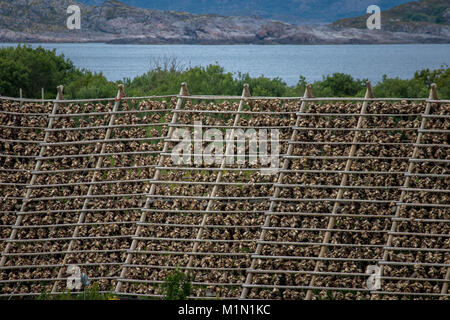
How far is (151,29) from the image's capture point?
93375mm

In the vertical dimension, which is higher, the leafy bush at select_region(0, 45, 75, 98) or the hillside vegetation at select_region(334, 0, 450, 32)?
the hillside vegetation at select_region(334, 0, 450, 32)

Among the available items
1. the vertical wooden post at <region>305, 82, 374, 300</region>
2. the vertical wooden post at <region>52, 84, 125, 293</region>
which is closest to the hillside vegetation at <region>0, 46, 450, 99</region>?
the vertical wooden post at <region>52, 84, 125, 293</region>

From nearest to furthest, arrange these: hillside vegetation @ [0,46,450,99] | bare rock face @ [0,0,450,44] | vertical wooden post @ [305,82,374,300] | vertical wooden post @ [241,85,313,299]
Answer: vertical wooden post @ [305,82,374,300] → vertical wooden post @ [241,85,313,299] → hillside vegetation @ [0,46,450,99] → bare rock face @ [0,0,450,44]

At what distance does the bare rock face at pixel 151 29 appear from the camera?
86188 millimetres

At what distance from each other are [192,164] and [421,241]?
3485 mm

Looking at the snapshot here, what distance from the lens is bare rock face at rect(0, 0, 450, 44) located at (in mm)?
86188

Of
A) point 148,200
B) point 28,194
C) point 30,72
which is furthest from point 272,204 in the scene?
point 30,72

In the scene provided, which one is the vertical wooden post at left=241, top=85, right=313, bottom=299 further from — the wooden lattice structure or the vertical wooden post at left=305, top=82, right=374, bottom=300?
the vertical wooden post at left=305, top=82, right=374, bottom=300

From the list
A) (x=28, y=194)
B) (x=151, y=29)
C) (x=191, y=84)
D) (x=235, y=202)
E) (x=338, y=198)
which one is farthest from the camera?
(x=151, y=29)

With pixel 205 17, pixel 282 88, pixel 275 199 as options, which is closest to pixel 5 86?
pixel 282 88

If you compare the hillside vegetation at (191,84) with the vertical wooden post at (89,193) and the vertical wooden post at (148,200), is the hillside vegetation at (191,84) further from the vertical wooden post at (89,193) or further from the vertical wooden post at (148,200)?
the vertical wooden post at (148,200)

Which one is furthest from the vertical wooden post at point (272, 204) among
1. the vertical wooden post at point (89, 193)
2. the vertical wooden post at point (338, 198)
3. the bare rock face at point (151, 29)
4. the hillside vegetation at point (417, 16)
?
the bare rock face at point (151, 29)

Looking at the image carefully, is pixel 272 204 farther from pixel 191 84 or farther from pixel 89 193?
pixel 191 84
